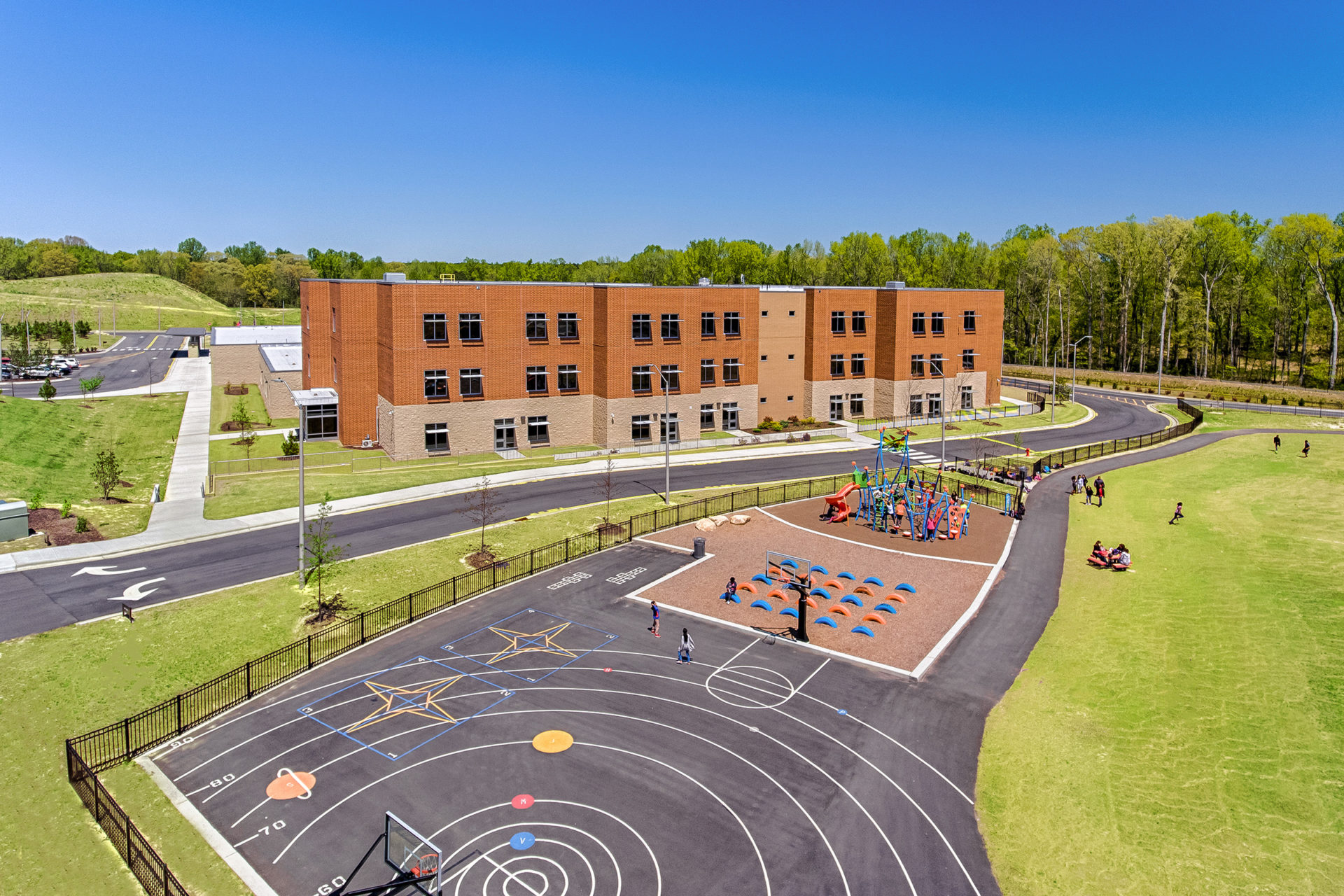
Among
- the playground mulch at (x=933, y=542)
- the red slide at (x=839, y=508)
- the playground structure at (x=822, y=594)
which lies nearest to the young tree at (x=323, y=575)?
the playground structure at (x=822, y=594)

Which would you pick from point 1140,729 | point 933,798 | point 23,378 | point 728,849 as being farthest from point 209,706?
point 23,378

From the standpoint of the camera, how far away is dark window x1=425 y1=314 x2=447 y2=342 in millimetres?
60344

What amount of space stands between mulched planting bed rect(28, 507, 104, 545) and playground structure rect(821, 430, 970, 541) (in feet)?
128

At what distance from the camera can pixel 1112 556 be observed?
1549 inches

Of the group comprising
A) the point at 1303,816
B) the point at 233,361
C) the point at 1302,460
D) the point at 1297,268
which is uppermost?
the point at 1297,268

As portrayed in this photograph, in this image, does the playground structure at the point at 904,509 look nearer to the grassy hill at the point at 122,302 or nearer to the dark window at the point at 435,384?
the dark window at the point at 435,384

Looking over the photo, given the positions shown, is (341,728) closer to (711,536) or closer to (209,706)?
(209,706)

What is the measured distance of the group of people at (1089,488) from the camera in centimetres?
5138

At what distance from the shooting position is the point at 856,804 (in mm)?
20438

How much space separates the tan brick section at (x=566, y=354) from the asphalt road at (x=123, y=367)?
37591 millimetres

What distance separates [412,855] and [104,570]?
2680cm

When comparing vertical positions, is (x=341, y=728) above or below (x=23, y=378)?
below

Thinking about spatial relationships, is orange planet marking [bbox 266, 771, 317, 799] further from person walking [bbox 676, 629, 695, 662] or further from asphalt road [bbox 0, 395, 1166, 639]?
asphalt road [bbox 0, 395, 1166, 639]

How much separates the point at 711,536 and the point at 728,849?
991 inches
